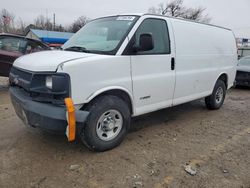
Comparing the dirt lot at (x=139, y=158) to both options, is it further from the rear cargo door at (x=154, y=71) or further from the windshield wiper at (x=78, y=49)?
the windshield wiper at (x=78, y=49)

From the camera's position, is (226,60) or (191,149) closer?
(191,149)

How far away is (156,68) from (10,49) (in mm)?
5604

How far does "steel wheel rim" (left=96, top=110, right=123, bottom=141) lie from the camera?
10.9 ft

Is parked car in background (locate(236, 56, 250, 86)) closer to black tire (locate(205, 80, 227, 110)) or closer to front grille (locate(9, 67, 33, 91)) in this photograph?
black tire (locate(205, 80, 227, 110))

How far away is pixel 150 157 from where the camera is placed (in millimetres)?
3355

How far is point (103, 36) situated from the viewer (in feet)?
12.5

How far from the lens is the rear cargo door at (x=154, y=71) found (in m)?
3.62

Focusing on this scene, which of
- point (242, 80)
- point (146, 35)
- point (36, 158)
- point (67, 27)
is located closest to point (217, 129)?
point (146, 35)

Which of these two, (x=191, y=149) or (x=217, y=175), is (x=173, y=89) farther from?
(x=217, y=175)

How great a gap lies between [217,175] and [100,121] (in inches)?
68.1

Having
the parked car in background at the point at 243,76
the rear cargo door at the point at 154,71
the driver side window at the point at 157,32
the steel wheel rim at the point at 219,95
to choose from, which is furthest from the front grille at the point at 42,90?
the parked car in background at the point at 243,76

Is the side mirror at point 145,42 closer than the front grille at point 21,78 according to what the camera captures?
No

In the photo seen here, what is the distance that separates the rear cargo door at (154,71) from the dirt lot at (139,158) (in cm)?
67

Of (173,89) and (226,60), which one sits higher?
(226,60)
